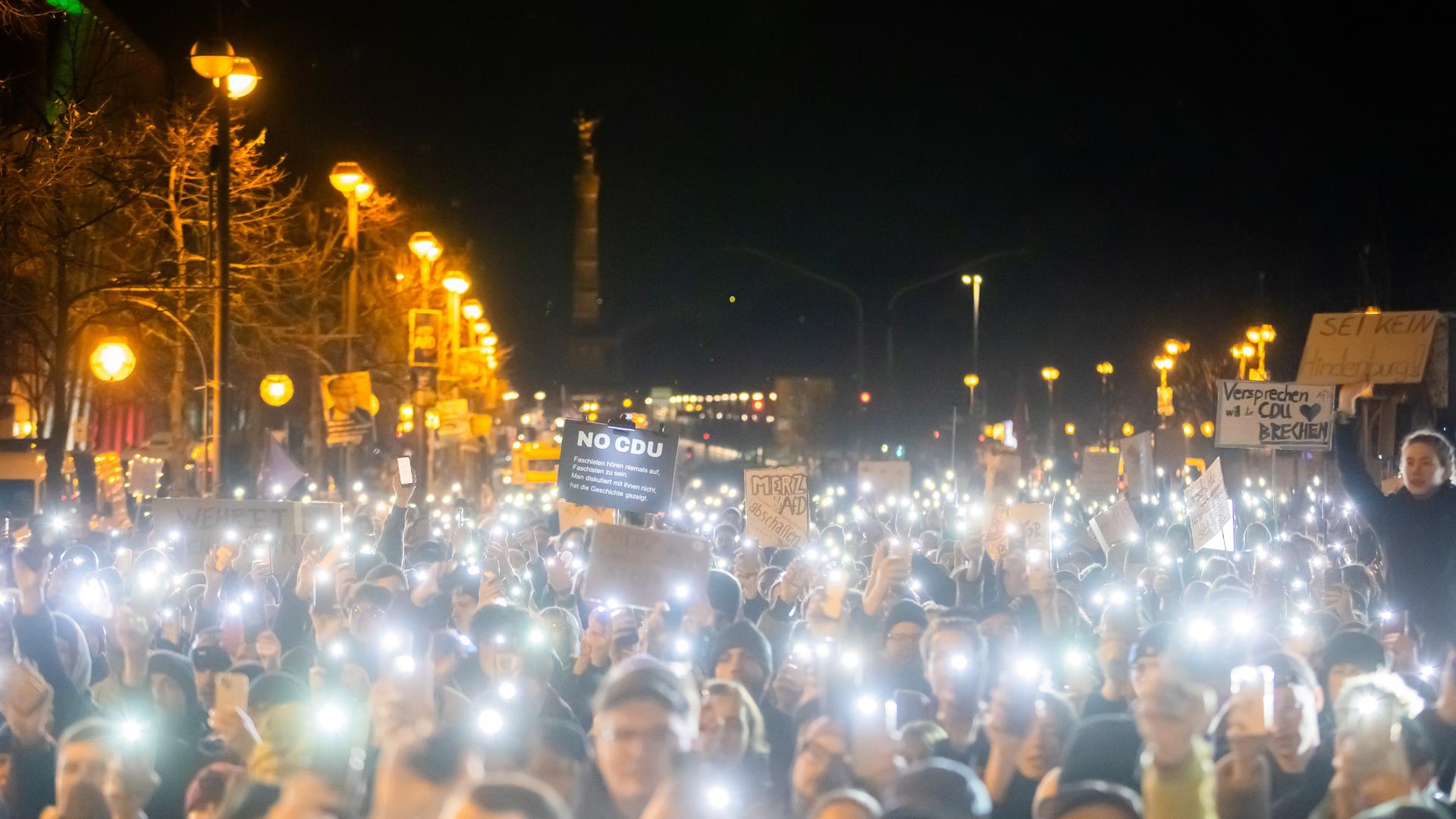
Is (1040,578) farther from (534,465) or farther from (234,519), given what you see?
(534,465)

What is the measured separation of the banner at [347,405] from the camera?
23500 millimetres

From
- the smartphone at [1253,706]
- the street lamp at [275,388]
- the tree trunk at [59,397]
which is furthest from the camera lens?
the street lamp at [275,388]

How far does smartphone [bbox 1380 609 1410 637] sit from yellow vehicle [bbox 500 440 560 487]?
32630mm

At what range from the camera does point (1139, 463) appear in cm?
1838

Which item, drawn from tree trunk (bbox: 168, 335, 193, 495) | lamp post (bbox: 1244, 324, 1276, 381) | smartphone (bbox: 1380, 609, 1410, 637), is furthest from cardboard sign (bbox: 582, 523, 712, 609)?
lamp post (bbox: 1244, 324, 1276, 381)

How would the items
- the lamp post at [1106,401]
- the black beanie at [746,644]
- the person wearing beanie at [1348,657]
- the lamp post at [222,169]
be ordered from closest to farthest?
the person wearing beanie at [1348,657] → the black beanie at [746,644] → the lamp post at [222,169] → the lamp post at [1106,401]

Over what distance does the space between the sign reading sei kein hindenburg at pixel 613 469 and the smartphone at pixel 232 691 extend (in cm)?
615

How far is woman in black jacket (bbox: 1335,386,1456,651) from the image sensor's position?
26.3ft

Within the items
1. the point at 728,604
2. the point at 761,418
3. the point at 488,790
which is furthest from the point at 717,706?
the point at 761,418

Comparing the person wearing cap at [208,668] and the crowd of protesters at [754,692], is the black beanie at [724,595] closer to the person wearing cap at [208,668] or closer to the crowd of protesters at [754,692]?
the crowd of protesters at [754,692]

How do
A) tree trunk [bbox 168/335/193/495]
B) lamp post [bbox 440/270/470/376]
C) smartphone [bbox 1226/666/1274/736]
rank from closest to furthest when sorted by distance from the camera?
smartphone [bbox 1226/666/1274/736] → tree trunk [bbox 168/335/193/495] → lamp post [bbox 440/270/470/376]

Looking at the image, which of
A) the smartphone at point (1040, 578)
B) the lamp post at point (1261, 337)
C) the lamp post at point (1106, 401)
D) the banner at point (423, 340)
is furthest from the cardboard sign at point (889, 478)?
the lamp post at point (1106, 401)

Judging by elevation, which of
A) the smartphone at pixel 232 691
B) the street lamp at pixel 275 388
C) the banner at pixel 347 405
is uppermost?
the street lamp at pixel 275 388

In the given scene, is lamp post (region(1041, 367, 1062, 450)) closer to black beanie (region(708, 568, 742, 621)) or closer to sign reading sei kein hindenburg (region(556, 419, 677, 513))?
sign reading sei kein hindenburg (region(556, 419, 677, 513))
